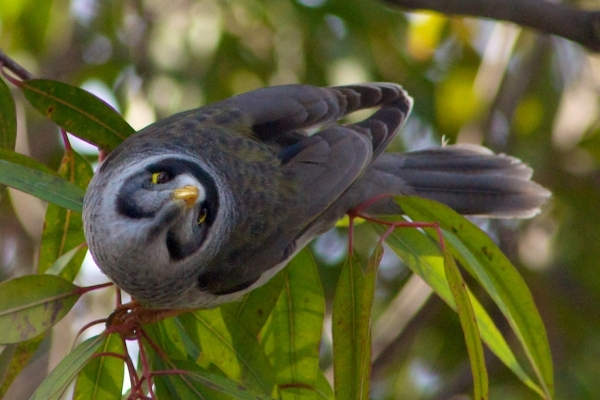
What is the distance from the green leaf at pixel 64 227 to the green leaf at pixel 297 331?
0.61 m

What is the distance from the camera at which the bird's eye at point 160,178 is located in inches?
80.2

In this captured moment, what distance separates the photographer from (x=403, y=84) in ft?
14.6

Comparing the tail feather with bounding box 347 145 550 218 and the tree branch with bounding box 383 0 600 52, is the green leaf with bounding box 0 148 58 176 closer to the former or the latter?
the tree branch with bounding box 383 0 600 52

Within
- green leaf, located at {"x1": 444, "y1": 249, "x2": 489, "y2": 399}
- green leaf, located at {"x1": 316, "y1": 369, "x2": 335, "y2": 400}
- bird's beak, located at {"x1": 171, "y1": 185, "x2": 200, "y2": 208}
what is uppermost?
bird's beak, located at {"x1": 171, "y1": 185, "x2": 200, "y2": 208}

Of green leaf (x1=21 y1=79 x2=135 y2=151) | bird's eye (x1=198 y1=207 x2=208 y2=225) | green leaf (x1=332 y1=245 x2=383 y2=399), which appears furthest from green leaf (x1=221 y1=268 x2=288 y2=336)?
green leaf (x1=21 y1=79 x2=135 y2=151)

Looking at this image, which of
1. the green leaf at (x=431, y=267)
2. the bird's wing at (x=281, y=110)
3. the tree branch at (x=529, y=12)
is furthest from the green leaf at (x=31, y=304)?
the tree branch at (x=529, y=12)

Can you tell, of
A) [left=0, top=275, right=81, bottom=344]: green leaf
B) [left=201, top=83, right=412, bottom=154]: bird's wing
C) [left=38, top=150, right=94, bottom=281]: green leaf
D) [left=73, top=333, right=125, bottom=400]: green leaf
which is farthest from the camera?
[left=201, top=83, right=412, bottom=154]: bird's wing

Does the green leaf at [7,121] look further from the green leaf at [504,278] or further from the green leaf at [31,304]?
the green leaf at [504,278]

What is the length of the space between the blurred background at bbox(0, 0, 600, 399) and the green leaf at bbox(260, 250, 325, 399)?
1428 mm

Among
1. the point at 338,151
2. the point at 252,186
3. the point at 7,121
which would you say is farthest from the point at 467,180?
the point at 7,121

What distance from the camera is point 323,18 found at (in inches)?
168

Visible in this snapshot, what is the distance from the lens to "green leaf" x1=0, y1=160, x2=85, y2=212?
2.09 meters

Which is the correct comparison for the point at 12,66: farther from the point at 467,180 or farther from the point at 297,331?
the point at 467,180

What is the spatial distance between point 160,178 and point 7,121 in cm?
74
